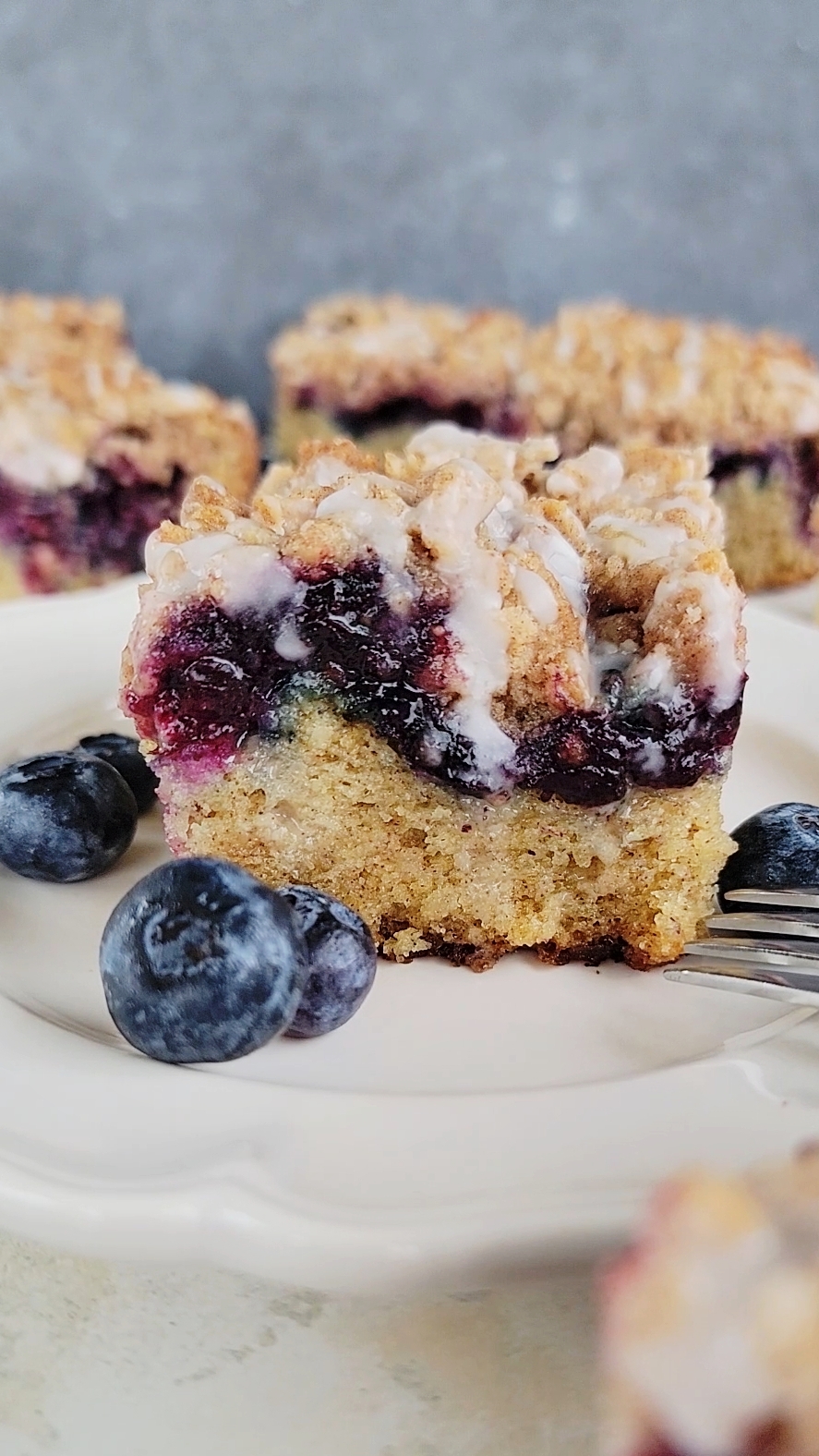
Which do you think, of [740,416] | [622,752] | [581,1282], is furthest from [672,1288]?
[740,416]

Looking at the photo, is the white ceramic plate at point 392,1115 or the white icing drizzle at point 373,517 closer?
the white ceramic plate at point 392,1115

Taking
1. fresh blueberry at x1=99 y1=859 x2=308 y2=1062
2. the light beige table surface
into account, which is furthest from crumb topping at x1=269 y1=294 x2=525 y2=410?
the light beige table surface

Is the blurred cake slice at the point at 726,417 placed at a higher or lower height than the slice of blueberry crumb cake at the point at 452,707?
higher

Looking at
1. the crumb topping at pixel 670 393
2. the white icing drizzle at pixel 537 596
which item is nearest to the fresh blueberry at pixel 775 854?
the white icing drizzle at pixel 537 596

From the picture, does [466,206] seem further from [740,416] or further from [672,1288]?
[672,1288]

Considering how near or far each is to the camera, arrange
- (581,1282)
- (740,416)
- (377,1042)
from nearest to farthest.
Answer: (581,1282) → (377,1042) → (740,416)

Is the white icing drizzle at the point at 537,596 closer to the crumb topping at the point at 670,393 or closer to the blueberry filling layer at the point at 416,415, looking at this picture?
the crumb topping at the point at 670,393
